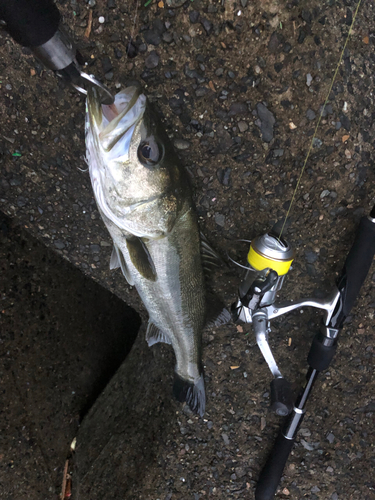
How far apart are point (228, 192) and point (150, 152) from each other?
1.97ft

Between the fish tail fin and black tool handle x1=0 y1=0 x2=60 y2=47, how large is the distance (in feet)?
5.93

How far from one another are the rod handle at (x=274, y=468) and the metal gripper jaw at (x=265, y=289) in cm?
73

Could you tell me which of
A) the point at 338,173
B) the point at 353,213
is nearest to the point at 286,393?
the point at 353,213

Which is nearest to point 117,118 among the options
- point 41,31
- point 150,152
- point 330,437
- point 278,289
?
point 150,152

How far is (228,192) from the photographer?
5.53ft

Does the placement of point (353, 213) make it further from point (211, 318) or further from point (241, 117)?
point (211, 318)

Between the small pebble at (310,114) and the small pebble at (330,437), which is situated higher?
Result: the small pebble at (310,114)

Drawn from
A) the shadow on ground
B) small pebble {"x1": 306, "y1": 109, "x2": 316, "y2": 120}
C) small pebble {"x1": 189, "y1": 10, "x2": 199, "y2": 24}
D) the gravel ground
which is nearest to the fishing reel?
the gravel ground

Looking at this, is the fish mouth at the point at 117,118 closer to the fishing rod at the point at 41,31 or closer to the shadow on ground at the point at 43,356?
the fishing rod at the point at 41,31

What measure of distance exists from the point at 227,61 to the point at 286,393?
1638mm

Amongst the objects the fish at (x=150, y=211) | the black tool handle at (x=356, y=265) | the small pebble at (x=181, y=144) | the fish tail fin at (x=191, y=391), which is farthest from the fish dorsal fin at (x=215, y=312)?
the small pebble at (x=181, y=144)

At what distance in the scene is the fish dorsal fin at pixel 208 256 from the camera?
5.22 feet

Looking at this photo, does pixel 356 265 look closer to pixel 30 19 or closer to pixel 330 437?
pixel 330 437

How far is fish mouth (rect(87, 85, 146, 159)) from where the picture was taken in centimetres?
113
